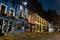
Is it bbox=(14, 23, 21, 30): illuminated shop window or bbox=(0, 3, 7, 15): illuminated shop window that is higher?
bbox=(0, 3, 7, 15): illuminated shop window

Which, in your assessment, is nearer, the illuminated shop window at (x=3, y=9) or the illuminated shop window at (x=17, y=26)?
the illuminated shop window at (x=3, y=9)

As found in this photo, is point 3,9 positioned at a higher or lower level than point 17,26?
higher

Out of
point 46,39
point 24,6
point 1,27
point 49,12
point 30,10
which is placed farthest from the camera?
point 49,12

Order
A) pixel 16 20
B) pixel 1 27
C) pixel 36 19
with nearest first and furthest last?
pixel 1 27
pixel 16 20
pixel 36 19

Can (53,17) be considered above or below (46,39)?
above

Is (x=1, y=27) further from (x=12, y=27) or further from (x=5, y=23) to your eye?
(x=12, y=27)

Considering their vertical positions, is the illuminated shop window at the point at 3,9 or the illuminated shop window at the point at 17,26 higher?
the illuminated shop window at the point at 3,9

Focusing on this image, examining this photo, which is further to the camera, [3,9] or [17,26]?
[17,26]

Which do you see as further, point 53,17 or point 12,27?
point 53,17

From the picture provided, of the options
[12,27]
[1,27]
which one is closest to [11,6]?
[12,27]

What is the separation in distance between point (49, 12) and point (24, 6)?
45.7 ft

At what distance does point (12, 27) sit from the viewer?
16.4 meters

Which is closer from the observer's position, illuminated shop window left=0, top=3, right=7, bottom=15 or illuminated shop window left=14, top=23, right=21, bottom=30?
illuminated shop window left=0, top=3, right=7, bottom=15

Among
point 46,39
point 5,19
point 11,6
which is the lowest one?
point 46,39
